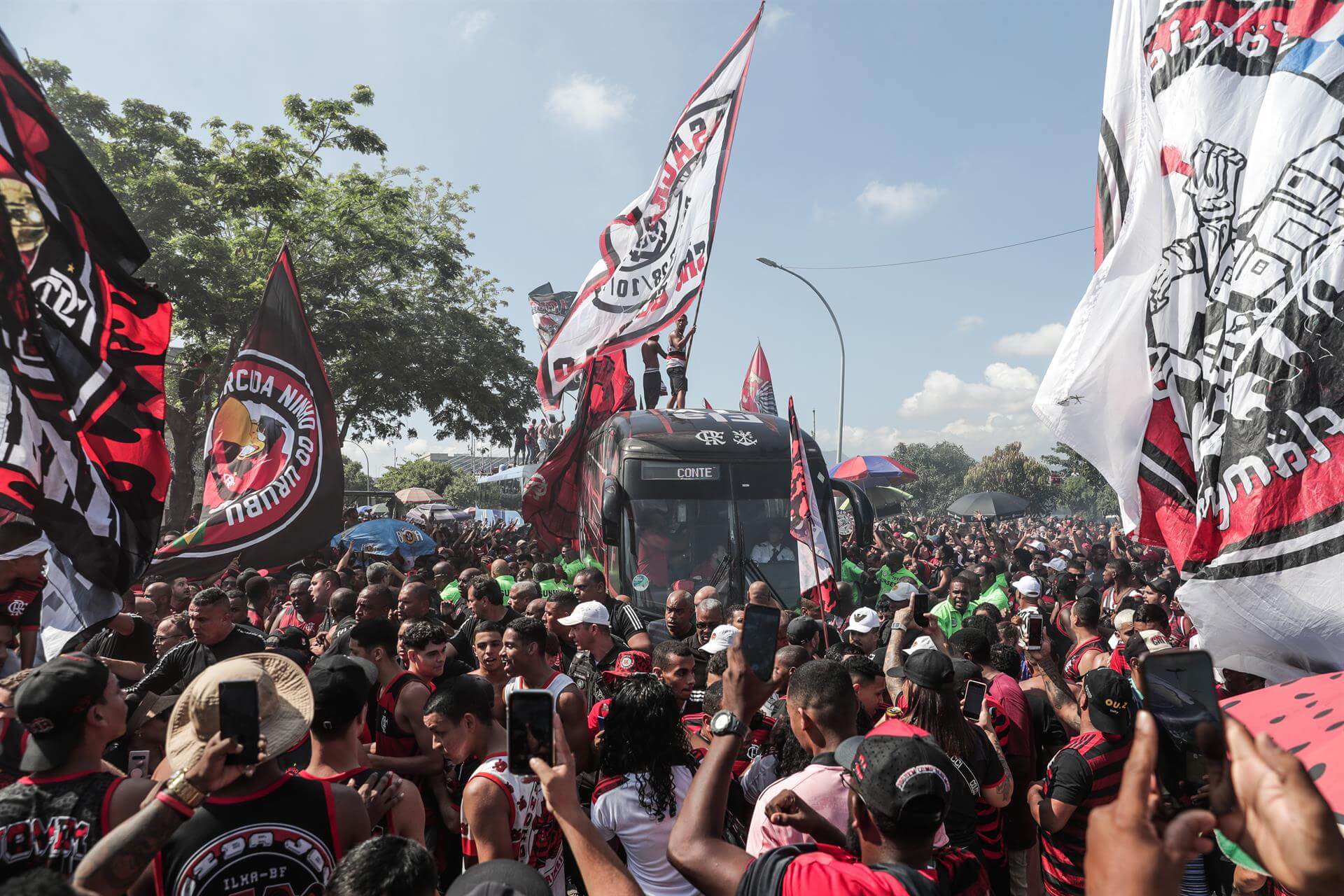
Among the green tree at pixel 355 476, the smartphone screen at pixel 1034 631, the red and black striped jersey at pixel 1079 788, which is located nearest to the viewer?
the red and black striped jersey at pixel 1079 788

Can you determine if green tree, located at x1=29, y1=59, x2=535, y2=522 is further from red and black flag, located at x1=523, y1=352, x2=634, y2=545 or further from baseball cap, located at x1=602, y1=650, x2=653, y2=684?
baseball cap, located at x1=602, y1=650, x2=653, y2=684

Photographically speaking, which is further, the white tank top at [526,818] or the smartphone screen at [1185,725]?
the white tank top at [526,818]

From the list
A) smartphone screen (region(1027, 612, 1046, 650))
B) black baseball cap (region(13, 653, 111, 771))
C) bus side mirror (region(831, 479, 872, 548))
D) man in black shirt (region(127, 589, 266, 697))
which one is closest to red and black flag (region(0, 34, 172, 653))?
man in black shirt (region(127, 589, 266, 697))

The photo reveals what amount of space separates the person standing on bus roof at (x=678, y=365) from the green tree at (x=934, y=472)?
180 feet

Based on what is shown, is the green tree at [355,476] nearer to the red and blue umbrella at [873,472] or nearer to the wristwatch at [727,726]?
the red and blue umbrella at [873,472]

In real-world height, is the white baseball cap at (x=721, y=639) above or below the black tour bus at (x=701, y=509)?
below

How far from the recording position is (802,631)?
6.29m

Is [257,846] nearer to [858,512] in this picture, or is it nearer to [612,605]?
[612,605]

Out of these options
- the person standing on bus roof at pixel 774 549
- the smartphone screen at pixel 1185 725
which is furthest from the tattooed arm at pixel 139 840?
the person standing on bus roof at pixel 774 549

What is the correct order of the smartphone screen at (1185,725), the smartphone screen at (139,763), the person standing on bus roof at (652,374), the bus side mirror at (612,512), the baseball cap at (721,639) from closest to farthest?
the smartphone screen at (1185,725), the smartphone screen at (139,763), the baseball cap at (721,639), the bus side mirror at (612,512), the person standing on bus roof at (652,374)

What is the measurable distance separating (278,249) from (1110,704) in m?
19.6

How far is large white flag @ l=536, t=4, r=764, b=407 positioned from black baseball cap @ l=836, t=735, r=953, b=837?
8.68 m

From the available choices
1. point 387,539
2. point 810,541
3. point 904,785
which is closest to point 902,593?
point 810,541

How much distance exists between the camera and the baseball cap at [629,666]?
16.1 feet
